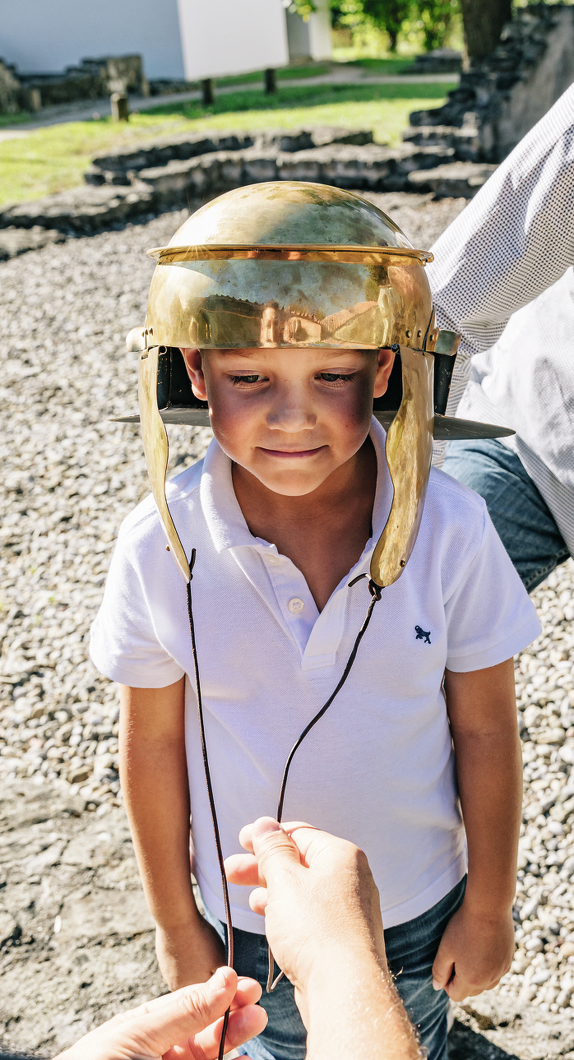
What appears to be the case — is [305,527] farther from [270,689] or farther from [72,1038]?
→ [72,1038]

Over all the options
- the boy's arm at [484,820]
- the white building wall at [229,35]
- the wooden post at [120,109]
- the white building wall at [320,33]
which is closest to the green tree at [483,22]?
the wooden post at [120,109]

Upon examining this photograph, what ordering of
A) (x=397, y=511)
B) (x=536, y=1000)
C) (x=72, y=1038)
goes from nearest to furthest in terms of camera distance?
(x=397, y=511)
(x=72, y=1038)
(x=536, y=1000)

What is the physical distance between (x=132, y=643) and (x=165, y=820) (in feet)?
1.06

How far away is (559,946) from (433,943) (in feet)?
3.10

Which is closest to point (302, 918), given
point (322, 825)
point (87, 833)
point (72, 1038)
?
point (322, 825)

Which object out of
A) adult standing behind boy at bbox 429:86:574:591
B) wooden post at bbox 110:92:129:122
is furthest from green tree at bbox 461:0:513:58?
adult standing behind boy at bbox 429:86:574:591

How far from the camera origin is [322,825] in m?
1.38

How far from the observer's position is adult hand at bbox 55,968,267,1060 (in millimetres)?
1115

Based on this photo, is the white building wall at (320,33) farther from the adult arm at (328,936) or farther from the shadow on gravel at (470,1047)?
the adult arm at (328,936)

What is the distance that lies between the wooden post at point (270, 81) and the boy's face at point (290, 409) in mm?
22030

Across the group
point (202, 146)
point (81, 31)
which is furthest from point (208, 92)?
point (202, 146)

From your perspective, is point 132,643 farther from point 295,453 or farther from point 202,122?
point 202,122

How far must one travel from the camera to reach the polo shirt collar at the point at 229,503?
53.9 inches

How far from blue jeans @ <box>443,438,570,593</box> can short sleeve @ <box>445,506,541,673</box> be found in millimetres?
626
